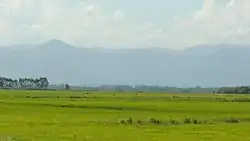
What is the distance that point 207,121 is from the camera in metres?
43.9

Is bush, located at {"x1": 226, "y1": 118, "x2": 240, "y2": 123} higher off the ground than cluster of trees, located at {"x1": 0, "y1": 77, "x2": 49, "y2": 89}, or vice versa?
cluster of trees, located at {"x1": 0, "y1": 77, "x2": 49, "y2": 89}

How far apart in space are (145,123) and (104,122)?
109 inches

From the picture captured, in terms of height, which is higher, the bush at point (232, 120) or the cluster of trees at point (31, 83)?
the cluster of trees at point (31, 83)

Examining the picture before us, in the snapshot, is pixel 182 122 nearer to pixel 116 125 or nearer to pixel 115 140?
pixel 116 125

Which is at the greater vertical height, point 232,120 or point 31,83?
point 31,83

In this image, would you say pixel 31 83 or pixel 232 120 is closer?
pixel 232 120

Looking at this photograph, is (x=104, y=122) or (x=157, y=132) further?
(x=104, y=122)

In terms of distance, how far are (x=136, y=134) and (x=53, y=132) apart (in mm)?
4412

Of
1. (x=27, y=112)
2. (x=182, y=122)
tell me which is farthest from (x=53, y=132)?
(x=27, y=112)

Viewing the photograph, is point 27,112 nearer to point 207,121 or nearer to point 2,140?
point 207,121

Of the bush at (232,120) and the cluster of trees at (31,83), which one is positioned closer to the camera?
the bush at (232,120)

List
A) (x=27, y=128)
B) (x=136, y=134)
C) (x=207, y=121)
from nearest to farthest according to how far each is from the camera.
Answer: (x=136, y=134), (x=27, y=128), (x=207, y=121)

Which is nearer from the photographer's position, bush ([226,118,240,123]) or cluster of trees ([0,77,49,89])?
bush ([226,118,240,123])

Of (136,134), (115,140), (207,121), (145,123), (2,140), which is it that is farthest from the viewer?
(207,121)
